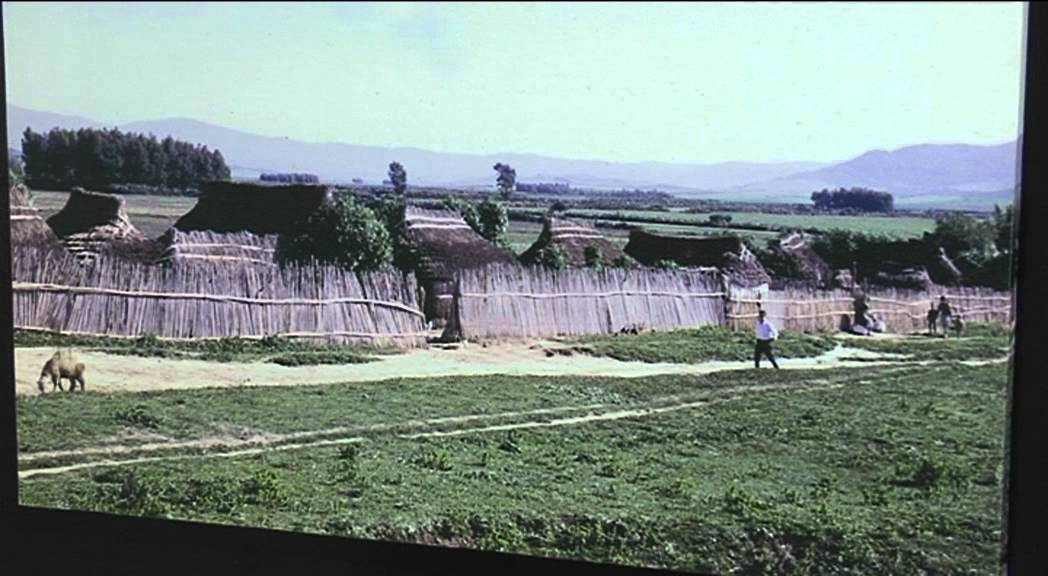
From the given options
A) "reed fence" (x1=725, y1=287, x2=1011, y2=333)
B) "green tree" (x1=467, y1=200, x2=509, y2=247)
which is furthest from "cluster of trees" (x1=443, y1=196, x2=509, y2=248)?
"reed fence" (x1=725, y1=287, x2=1011, y2=333)

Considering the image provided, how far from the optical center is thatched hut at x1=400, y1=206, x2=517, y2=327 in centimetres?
242

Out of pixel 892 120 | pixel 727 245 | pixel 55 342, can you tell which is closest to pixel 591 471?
pixel 727 245

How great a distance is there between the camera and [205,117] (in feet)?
8.14

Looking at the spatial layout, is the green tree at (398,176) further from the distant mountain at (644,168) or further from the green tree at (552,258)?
the green tree at (552,258)

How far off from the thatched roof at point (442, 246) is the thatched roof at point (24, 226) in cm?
86

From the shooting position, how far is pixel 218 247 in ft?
8.52

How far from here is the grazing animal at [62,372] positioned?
2.65m

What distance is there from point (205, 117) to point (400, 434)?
802mm

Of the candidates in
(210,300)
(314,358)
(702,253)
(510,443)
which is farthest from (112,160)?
(702,253)

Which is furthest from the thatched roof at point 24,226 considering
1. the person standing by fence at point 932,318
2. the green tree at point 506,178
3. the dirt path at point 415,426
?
the person standing by fence at point 932,318

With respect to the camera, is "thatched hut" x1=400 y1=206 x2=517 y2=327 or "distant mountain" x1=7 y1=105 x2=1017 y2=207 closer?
"distant mountain" x1=7 y1=105 x2=1017 y2=207

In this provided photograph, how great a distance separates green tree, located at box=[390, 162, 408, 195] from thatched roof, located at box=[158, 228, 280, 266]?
0.33m

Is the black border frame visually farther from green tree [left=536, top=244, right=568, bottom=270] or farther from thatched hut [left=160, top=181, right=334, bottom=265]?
green tree [left=536, top=244, right=568, bottom=270]

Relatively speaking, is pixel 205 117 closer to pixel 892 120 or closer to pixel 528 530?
pixel 528 530
